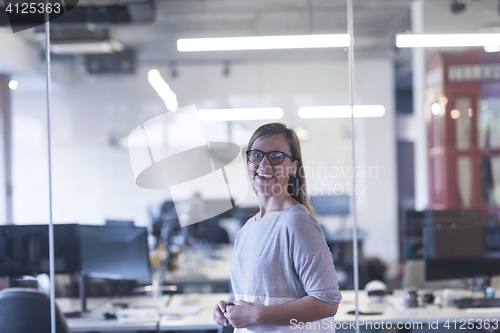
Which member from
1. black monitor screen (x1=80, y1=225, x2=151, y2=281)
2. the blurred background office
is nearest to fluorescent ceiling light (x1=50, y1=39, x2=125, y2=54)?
the blurred background office

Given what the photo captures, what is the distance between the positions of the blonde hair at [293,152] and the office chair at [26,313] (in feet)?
4.54

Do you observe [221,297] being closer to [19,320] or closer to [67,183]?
[19,320]

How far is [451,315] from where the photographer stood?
2.92m

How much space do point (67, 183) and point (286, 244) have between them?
5489 mm

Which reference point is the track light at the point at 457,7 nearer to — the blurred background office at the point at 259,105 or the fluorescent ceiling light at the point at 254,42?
the blurred background office at the point at 259,105

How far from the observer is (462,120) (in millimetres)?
5445

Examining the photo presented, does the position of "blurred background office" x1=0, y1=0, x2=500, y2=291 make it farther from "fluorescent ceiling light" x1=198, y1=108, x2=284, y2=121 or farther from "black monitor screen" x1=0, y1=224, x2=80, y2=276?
"black monitor screen" x1=0, y1=224, x2=80, y2=276

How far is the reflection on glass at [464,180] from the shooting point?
5.32 meters

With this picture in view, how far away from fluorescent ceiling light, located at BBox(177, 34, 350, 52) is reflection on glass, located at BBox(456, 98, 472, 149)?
2.84 m

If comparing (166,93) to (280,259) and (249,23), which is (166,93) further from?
(280,259)

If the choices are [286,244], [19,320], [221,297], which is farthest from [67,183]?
[286,244]

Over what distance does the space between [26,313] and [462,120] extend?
15.8 ft

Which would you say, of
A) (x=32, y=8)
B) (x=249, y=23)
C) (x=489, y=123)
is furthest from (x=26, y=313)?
(x=489, y=123)

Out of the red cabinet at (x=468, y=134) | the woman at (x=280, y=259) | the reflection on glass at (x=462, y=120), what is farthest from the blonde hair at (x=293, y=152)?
the reflection on glass at (x=462, y=120)
